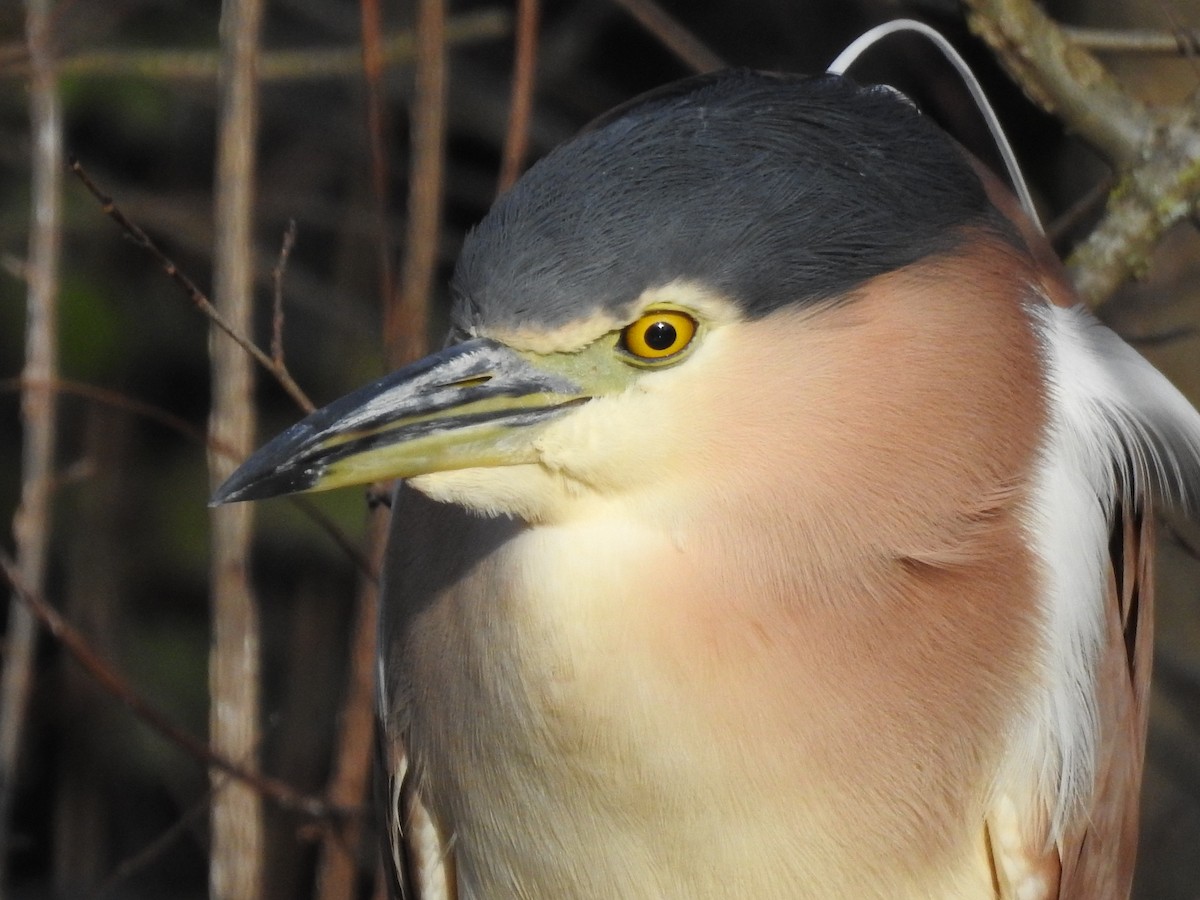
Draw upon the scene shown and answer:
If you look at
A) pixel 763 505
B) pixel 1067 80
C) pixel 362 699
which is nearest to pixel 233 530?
pixel 362 699

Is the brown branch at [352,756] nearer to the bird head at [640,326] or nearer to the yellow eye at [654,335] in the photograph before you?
the bird head at [640,326]

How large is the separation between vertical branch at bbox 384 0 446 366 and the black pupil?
732 millimetres

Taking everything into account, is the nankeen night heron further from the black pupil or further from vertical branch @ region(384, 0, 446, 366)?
vertical branch @ region(384, 0, 446, 366)

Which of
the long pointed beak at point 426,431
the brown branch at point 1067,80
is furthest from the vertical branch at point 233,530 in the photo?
the brown branch at point 1067,80

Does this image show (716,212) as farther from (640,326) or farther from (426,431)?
(426,431)

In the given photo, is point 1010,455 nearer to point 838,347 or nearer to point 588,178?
point 838,347

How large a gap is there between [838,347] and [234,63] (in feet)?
2.86

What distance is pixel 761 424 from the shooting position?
140 centimetres

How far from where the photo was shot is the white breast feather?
154cm

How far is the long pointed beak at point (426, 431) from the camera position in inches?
53.1

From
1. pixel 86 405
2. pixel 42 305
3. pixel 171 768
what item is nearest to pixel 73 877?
pixel 171 768

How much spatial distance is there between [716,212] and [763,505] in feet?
0.90

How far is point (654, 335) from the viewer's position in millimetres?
1326

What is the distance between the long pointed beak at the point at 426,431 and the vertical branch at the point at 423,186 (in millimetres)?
642
